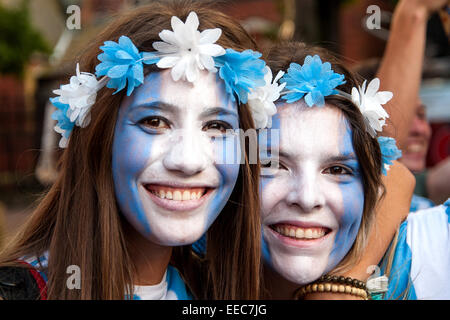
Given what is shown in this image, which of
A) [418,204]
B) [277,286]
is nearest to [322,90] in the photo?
[277,286]

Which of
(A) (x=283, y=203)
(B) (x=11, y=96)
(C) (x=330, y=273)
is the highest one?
(B) (x=11, y=96)

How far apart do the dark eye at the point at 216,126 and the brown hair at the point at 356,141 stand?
12.5 inches

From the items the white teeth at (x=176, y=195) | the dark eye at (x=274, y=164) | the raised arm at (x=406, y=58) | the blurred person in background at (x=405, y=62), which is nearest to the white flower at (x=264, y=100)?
the dark eye at (x=274, y=164)

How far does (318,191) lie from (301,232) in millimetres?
136

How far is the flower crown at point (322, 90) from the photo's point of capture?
1528 mm

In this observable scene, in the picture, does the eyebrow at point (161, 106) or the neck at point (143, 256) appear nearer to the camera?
the eyebrow at point (161, 106)

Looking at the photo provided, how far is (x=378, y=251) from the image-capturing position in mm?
1673

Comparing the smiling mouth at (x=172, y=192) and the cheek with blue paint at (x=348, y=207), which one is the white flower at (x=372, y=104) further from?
the smiling mouth at (x=172, y=192)

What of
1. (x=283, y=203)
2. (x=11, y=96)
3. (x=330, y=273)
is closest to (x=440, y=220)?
(x=330, y=273)

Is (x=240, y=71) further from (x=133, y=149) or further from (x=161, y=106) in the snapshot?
(x=133, y=149)

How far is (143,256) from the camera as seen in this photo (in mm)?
1562
